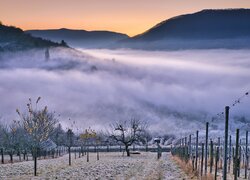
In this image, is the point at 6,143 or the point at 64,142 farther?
the point at 64,142

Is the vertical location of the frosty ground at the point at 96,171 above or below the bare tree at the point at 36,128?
below

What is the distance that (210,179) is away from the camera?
Answer: 36562mm

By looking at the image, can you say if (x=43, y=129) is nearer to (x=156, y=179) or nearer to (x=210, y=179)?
(x=156, y=179)

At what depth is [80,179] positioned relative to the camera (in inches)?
1670

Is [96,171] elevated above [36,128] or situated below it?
below

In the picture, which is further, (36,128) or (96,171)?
(36,128)

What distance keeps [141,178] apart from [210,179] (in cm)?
856

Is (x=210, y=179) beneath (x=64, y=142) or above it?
above

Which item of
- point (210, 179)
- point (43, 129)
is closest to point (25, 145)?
point (43, 129)

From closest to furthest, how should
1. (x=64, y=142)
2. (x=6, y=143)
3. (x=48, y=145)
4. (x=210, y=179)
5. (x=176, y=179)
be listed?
(x=210, y=179) < (x=176, y=179) < (x=6, y=143) < (x=48, y=145) < (x=64, y=142)

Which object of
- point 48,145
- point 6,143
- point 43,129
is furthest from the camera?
point 48,145

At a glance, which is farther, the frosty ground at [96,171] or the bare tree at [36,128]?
the bare tree at [36,128]

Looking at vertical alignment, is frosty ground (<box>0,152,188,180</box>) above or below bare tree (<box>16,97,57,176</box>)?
below

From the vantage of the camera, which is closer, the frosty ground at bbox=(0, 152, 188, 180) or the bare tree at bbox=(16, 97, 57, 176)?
the frosty ground at bbox=(0, 152, 188, 180)
